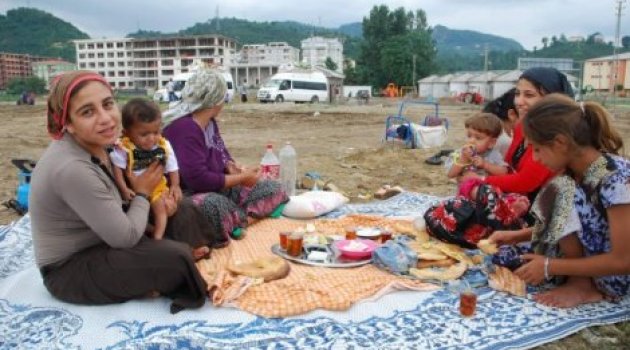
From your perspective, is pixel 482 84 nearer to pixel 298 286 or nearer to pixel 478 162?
pixel 478 162

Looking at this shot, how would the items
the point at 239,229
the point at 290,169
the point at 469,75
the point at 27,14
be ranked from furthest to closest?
the point at 27,14
the point at 469,75
the point at 290,169
the point at 239,229

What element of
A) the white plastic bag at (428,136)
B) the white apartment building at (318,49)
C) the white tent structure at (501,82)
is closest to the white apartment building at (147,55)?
the white apartment building at (318,49)

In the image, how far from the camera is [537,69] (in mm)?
3424

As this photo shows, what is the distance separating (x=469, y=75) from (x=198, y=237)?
51.7m

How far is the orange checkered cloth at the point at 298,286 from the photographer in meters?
2.63

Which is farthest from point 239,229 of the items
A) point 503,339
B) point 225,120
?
point 225,120

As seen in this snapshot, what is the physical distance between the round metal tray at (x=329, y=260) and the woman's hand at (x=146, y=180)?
104 centimetres

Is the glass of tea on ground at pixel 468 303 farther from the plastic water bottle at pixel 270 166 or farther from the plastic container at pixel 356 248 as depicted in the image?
the plastic water bottle at pixel 270 166

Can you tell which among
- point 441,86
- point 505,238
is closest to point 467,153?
point 505,238

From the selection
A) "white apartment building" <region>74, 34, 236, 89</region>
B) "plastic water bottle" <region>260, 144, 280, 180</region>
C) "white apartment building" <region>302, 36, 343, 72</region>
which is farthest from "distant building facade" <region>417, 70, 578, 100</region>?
"plastic water bottle" <region>260, 144, 280, 180</region>

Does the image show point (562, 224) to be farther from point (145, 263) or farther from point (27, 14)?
point (27, 14)

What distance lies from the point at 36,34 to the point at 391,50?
9649cm

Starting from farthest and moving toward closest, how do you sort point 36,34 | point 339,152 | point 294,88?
1. point 36,34
2. point 294,88
3. point 339,152

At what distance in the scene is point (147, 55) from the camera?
83.2 metres
